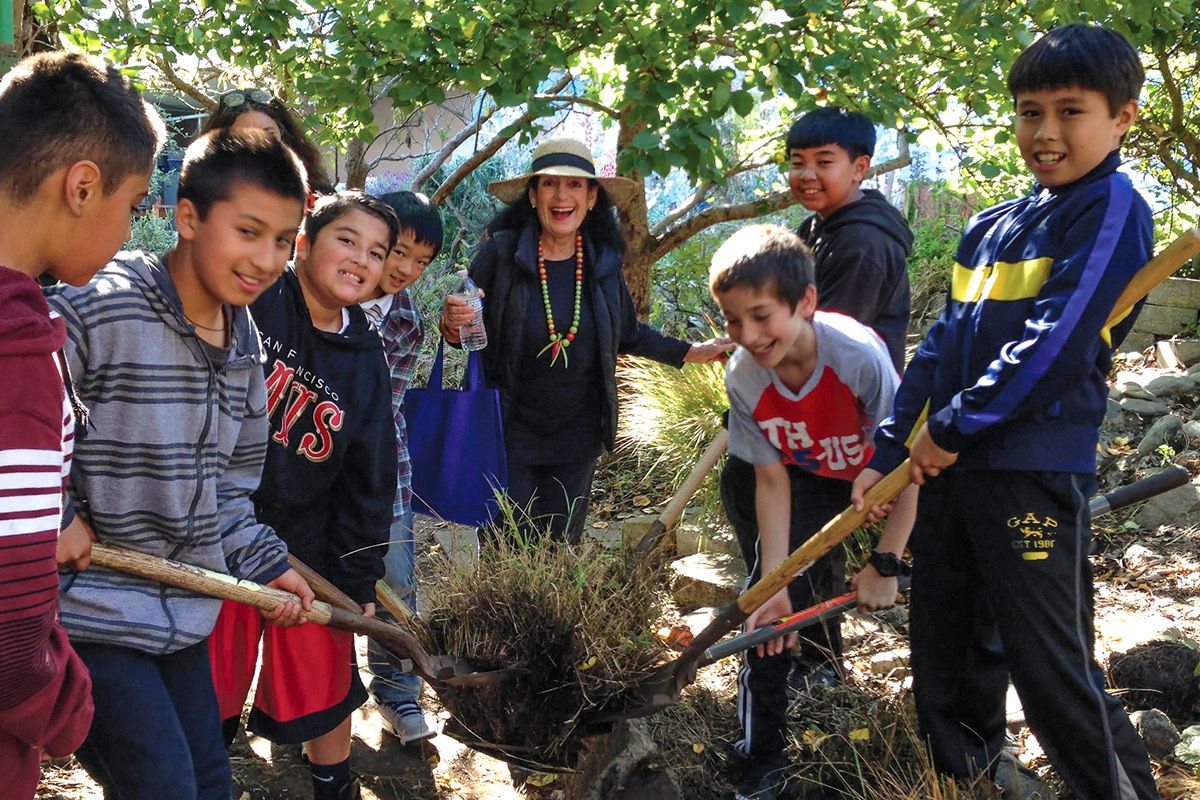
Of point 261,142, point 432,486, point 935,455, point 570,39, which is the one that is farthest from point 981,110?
point 261,142

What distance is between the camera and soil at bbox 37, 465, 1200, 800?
109 inches

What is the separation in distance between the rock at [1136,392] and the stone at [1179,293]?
1.11 metres

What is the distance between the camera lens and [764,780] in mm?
2727

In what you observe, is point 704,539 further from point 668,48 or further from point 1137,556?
point 668,48

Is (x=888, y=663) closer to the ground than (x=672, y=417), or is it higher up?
closer to the ground

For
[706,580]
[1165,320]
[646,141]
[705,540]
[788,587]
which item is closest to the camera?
[788,587]

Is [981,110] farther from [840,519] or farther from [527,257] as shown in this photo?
[840,519]

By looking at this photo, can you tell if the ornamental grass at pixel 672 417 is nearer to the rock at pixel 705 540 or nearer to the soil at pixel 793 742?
the rock at pixel 705 540

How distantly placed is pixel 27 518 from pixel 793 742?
7.49ft

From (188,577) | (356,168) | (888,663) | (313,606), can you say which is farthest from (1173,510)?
(356,168)

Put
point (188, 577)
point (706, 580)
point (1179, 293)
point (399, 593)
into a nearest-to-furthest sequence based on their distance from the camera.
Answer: point (188, 577) < point (399, 593) < point (706, 580) < point (1179, 293)

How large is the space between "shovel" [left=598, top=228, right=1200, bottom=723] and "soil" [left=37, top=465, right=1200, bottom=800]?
42cm

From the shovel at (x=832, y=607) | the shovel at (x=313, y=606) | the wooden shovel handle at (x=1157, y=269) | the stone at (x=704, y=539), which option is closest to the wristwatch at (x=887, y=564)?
the shovel at (x=832, y=607)

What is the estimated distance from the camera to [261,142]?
2.09 metres
